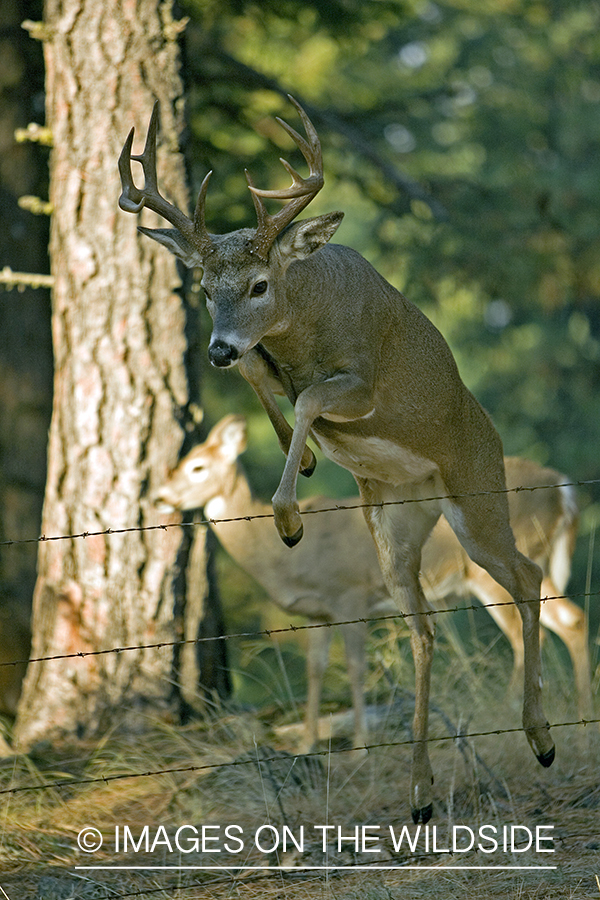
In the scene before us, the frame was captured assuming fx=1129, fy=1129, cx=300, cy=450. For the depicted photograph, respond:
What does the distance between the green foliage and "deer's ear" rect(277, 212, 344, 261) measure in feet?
7.55

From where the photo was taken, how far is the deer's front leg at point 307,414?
4.08m

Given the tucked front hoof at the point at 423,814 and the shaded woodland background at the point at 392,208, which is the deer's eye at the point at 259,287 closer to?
the shaded woodland background at the point at 392,208

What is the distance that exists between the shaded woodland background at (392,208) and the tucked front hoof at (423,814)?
6.29 ft

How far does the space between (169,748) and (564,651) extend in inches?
362

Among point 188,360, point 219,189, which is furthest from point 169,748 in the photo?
point 219,189

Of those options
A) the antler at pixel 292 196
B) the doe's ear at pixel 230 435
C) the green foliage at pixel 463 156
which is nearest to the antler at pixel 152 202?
the antler at pixel 292 196

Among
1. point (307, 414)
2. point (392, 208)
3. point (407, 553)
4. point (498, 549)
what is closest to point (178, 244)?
point (307, 414)

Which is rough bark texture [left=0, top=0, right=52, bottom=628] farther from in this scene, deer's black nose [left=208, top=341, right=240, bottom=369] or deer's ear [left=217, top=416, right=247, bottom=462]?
deer's black nose [left=208, top=341, right=240, bottom=369]

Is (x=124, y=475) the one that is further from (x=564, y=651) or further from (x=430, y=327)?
(x=564, y=651)

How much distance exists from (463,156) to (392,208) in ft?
41.8

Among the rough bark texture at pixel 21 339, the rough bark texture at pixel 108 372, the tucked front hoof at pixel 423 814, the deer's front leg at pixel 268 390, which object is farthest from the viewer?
the rough bark texture at pixel 21 339

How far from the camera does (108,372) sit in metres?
6.20

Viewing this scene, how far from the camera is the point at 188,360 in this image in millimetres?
6371

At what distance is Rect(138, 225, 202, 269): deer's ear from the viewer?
4.48 m
